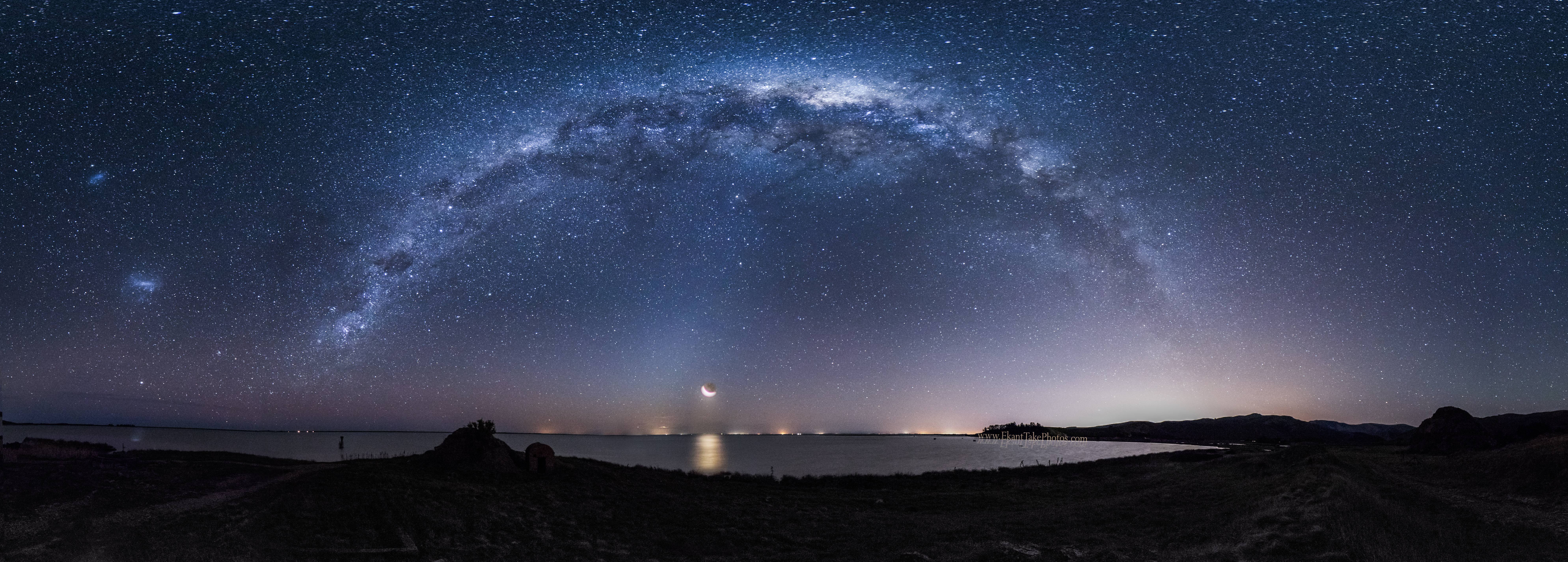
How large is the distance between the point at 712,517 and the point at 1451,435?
244ft

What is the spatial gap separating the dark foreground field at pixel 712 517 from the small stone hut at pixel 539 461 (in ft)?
2.63

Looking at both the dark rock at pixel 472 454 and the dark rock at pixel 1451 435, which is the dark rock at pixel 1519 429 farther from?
the dark rock at pixel 472 454

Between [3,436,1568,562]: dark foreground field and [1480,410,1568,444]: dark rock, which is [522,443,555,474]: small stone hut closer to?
[3,436,1568,562]: dark foreground field

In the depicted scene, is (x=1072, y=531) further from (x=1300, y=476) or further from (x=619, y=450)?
(x=619, y=450)

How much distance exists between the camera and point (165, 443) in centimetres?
15325

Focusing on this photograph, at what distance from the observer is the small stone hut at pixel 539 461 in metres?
36.0

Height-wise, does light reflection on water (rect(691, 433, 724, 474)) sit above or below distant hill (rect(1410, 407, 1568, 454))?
below

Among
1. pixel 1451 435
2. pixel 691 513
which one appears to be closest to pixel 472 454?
pixel 691 513

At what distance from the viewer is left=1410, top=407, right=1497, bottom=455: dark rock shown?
212 ft

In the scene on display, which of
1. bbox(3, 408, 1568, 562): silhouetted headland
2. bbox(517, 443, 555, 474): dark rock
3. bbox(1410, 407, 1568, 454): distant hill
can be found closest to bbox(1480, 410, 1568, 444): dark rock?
bbox(1410, 407, 1568, 454): distant hill

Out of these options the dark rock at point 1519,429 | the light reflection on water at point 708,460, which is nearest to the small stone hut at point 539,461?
the light reflection on water at point 708,460

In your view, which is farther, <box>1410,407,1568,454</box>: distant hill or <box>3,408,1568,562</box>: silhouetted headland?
<box>1410,407,1568,454</box>: distant hill

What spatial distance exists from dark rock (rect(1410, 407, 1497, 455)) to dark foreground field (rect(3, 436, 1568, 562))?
34.7 meters

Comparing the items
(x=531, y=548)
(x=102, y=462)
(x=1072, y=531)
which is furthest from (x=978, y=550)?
(x=102, y=462)
